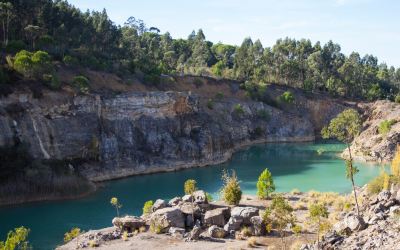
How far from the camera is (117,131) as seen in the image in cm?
4869

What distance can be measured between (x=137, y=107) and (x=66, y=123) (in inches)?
468

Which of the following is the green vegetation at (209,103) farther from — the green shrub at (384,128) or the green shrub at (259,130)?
the green shrub at (384,128)

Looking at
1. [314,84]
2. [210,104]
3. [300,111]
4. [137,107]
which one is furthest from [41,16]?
[314,84]

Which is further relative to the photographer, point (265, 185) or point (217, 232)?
point (265, 185)

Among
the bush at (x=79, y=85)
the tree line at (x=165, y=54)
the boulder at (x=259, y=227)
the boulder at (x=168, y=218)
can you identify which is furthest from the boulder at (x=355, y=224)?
the tree line at (x=165, y=54)

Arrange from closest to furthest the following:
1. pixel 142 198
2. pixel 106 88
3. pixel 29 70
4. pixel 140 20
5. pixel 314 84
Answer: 1. pixel 142 198
2. pixel 29 70
3. pixel 106 88
4. pixel 314 84
5. pixel 140 20

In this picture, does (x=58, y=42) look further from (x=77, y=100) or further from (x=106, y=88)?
(x=77, y=100)

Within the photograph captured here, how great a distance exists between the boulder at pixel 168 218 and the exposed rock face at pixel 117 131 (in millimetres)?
21793

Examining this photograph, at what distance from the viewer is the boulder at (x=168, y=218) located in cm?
2298

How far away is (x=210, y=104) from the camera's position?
245 feet

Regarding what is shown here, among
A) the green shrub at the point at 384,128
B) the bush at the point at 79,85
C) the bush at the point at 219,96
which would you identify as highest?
the bush at the point at 79,85

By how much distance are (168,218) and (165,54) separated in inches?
3134

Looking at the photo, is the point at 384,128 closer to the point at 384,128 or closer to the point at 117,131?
the point at 384,128

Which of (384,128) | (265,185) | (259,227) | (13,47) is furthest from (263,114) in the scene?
(259,227)
